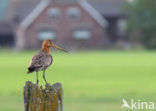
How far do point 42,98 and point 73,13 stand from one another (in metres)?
89.0

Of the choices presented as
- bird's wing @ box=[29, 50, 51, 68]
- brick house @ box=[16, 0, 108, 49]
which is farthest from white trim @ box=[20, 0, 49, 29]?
bird's wing @ box=[29, 50, 51, 68]

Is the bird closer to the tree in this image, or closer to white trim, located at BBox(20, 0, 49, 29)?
the tree

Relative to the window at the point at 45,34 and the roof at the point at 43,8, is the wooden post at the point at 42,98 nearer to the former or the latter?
the window at the point at 45,34

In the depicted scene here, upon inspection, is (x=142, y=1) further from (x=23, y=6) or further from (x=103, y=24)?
(x=23, y=6)

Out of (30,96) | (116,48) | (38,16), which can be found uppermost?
(38,16)

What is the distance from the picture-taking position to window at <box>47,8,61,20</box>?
9388 cm

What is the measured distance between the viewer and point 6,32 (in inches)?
3878

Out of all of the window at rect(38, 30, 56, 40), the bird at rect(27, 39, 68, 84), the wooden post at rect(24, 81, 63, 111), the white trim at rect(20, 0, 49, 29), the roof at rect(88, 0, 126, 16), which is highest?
the roof at rect(88, 0, 126, 16)

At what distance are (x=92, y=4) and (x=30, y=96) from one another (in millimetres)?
92017

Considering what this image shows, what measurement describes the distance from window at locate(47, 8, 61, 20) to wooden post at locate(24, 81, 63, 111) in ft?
293

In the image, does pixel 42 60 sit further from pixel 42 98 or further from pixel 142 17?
pixel 142 17

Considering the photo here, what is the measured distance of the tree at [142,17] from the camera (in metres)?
92.5

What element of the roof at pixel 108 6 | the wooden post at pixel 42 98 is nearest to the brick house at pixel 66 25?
the roof at pixel 108 6

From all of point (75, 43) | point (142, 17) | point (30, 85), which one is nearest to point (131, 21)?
point (142, 17)
